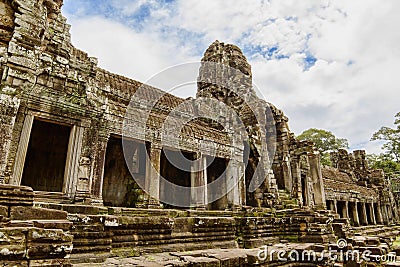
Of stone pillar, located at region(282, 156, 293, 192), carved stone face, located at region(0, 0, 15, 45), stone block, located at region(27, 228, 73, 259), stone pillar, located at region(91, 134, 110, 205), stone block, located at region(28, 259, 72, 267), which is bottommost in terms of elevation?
stone block, located at region(28, 259, 72, 267)

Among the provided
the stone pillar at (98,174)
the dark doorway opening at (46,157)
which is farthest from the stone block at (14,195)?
the dark doorway opening at (46,157)

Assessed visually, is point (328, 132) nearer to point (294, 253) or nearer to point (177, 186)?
point (177, 186)

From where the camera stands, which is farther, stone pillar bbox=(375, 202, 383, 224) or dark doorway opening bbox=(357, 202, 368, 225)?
stone pillar bbox=(375, 202, 383, 224)

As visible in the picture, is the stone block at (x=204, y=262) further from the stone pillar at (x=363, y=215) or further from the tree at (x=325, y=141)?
the tree at (x=325, y=141)

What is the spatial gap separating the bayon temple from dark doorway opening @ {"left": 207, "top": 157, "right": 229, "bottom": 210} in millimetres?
52

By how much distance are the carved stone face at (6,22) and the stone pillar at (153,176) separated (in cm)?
524

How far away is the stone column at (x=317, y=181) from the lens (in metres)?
17.6

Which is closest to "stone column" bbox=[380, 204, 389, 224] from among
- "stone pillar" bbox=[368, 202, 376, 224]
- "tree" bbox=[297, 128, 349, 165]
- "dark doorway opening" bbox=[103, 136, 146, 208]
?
"stone pillar" bbox=[368, 202, 376, 224]

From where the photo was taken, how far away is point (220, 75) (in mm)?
15945

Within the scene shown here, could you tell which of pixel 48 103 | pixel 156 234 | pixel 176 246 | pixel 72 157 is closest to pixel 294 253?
pixel 176 246

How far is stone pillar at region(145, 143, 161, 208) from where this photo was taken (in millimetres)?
8758

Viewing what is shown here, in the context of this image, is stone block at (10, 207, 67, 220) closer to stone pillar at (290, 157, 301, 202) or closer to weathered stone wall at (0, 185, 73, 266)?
weathered stone wall at (0, 185, 73, 266)

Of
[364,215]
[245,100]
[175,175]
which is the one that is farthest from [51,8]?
[364,215]

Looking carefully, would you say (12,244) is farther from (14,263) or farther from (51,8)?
(51,8)
